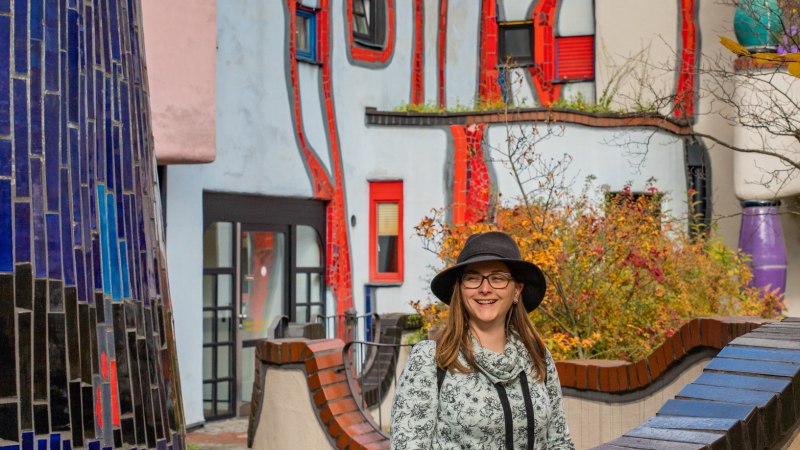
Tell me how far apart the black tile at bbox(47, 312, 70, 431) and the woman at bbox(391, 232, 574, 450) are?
181 centimetres

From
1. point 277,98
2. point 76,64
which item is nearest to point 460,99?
point 277,98

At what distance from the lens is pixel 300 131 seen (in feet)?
50.7

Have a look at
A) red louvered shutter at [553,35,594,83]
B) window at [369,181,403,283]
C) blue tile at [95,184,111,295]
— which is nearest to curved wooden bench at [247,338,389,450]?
blue tile at [95,184,111,295]

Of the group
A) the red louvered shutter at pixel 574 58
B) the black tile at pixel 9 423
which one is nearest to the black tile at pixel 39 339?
the black tile at pixel 9 423

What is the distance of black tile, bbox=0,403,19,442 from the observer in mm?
4699

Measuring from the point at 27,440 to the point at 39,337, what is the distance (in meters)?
0.39

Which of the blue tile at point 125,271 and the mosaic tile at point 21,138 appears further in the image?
the blue tile at point 125,271

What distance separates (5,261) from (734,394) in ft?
8.85

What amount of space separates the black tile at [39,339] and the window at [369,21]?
12458mm

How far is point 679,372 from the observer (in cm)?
659

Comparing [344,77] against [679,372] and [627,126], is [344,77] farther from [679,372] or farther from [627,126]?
[679,372]

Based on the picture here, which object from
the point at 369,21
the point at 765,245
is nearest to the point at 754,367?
the point at 765,245

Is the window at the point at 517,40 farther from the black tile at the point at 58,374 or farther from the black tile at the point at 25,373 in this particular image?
the black tile at the point at 25,373

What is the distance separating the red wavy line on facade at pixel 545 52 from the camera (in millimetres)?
19938
